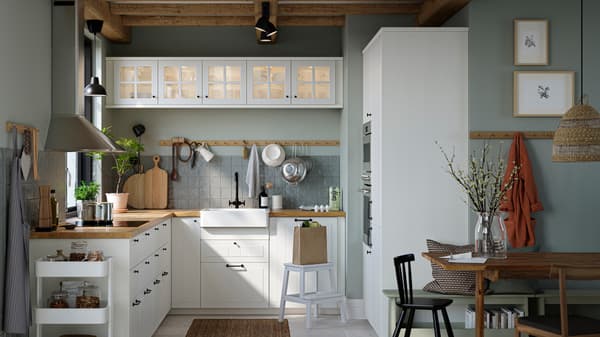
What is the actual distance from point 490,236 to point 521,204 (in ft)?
2.45

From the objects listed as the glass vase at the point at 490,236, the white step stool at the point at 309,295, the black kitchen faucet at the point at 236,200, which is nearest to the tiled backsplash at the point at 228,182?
the black kitchen faucet at the point at 236,200

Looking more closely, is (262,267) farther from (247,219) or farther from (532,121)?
(532,121)

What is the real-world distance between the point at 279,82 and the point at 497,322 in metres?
3.09

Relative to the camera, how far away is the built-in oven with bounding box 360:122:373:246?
19.0 feet

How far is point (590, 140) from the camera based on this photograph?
3873 millimetres

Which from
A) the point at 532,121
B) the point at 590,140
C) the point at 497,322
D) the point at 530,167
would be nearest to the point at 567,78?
the point at 532,121

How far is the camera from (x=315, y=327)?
5.91m

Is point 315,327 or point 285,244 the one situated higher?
point 285,244

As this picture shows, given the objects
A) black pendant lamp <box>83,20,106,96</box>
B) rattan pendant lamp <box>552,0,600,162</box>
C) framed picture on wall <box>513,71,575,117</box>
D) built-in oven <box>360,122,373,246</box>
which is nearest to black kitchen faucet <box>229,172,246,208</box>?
built-in oven <box>360,122,373,246</box>

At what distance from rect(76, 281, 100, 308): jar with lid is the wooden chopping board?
2610 millimetres

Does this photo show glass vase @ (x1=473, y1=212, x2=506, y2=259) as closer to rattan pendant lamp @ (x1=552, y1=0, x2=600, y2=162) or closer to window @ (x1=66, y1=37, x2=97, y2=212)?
rattan pendant lamp @ (x1=552, y1=0, x2=600, y2=162)

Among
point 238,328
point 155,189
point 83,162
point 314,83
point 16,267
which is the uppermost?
point 314,83

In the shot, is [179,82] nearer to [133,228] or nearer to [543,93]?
[133,228]

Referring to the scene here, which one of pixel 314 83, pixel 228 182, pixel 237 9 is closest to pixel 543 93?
pixel 314 83
